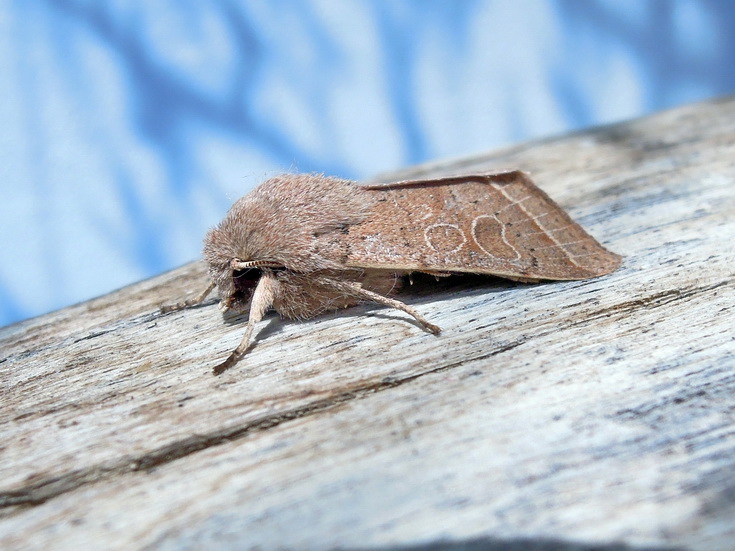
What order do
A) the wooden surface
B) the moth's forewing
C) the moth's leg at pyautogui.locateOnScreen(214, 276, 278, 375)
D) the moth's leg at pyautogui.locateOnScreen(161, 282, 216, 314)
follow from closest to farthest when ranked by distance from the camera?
the wooden surface → the moth's leg at pyautogui.locateOnScreen(214, 276, 278, 375) → the moth's forewing → the moth's leg at pyautogui.locateOnScreen(161, 282, 216, 314)

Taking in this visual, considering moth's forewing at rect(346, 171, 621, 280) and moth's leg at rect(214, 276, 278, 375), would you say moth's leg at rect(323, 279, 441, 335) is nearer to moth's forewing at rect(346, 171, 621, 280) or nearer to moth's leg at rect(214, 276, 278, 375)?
moth's forewing at rect(346, 171, 621, 280)

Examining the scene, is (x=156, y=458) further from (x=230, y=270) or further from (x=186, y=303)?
(x=186, y=303)

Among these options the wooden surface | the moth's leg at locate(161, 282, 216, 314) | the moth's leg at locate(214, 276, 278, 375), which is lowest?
the wooden surface

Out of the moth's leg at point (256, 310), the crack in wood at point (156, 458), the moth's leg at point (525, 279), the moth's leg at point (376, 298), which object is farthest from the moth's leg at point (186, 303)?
the moth's leg at point (525, 279)

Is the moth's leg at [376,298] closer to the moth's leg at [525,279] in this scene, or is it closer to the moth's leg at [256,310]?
the moth's leg at [256,310]

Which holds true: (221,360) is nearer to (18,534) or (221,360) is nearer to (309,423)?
(309,423)

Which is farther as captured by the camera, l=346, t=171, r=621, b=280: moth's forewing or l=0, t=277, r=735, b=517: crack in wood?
l=346, t=171, r=621, b=280: moth's forewing

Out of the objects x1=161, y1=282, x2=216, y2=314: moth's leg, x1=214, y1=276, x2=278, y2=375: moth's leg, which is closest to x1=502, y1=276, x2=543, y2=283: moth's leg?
x1=214, y1=276, x2=278, y2=375: moth's leg
